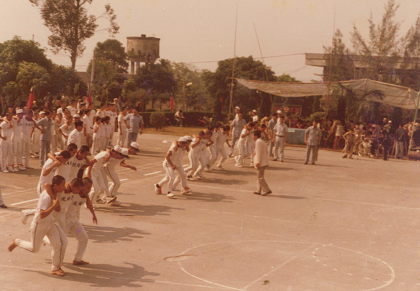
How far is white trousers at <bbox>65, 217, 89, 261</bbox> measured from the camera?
321 inches

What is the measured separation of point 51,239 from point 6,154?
9502 mm

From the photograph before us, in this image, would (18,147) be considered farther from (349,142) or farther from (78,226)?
(349,142)

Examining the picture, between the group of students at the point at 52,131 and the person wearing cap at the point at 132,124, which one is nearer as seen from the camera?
the group of students at the point at 52,131

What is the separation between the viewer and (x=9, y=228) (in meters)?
10.1

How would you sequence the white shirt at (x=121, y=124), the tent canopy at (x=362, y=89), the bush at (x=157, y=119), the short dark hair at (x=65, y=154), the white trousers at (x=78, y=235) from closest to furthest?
the white trousers at (x=78, y=235), the short dark hair at (x=65, y=154), the white shirt at (x=121, y=124), the tent canopy at (x=362, y=89), the bush at (x=157, y=119)

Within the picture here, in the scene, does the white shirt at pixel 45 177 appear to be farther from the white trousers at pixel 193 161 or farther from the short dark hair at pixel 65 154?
the white trousers at pixel 193 161

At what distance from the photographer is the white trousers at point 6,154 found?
16.1m

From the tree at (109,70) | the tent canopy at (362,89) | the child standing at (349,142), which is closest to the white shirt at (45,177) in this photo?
the child standing at (349,142)

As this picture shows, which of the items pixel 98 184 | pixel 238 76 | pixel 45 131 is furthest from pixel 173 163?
pixel 238 76

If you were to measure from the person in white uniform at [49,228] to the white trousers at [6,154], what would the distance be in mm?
9023

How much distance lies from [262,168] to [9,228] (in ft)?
23.8

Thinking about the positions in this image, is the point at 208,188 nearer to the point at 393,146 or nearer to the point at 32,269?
the point at 32,269

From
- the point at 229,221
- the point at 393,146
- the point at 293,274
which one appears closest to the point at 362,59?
the point at 393,146

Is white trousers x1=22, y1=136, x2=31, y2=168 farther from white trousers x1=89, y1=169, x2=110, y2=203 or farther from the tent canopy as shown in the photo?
the tent canopy
